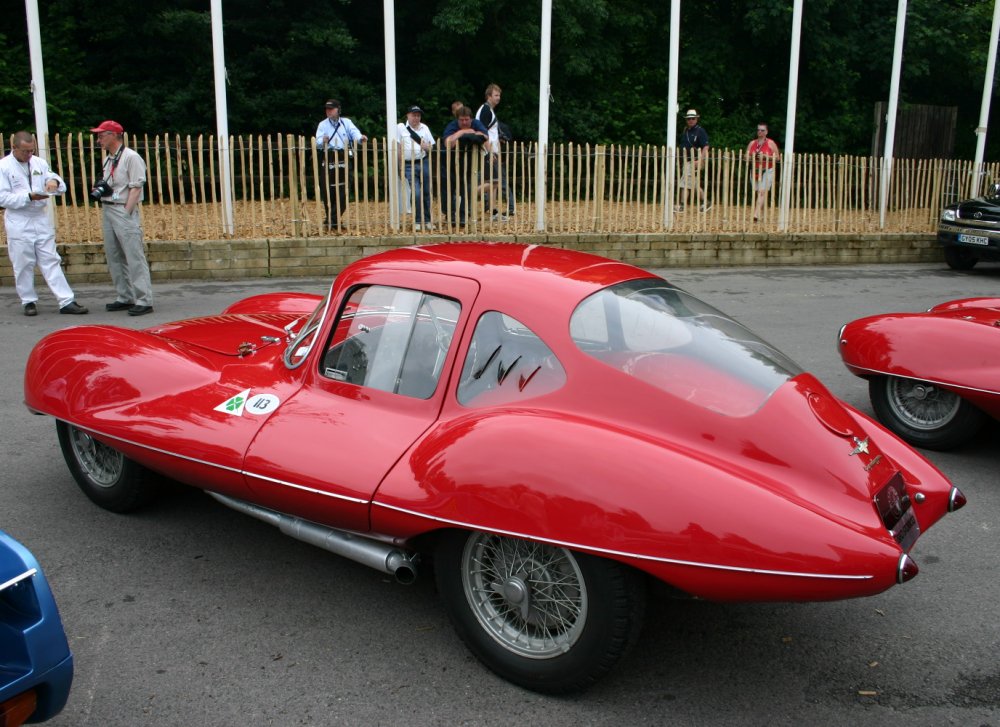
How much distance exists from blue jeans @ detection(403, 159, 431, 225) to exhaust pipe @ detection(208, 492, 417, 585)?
976 centimetres

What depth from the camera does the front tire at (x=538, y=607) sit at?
2875 millimetres

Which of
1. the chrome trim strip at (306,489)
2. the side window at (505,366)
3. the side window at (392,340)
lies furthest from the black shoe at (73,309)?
the side window at (505,366)

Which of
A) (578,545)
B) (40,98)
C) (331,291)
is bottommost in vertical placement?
(578,545)

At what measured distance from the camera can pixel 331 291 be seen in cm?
397

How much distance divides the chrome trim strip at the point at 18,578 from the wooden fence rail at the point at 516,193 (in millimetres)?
10008

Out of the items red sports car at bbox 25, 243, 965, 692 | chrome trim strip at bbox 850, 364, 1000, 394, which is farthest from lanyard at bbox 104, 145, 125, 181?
chrome trim strip at bbox 850, 364, 1000, 394

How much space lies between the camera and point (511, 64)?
25.7 meters

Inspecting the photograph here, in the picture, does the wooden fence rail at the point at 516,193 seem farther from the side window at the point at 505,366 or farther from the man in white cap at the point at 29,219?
the side window at the point at 505,366

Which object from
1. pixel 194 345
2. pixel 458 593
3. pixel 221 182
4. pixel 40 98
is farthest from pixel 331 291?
pixel 40 98

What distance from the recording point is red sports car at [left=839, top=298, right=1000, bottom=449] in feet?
17.3

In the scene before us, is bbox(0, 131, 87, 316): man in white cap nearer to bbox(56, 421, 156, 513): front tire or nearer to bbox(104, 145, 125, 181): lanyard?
bbox(104, 145, 125, 181): lanyard

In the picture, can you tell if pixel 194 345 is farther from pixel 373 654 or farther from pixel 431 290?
pixel 373 654

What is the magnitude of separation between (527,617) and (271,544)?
159cm

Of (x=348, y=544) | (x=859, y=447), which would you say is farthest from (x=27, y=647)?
(x=859, y=447)
